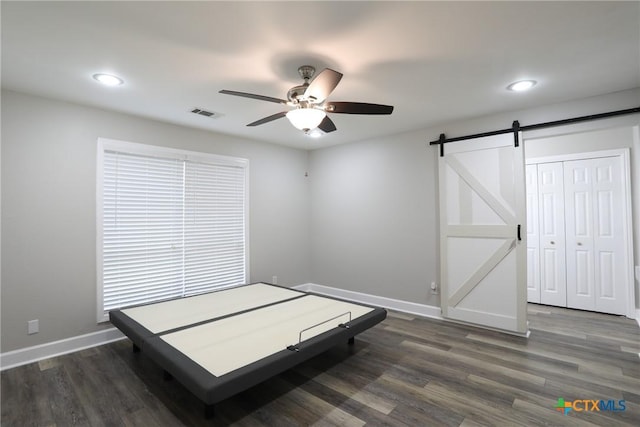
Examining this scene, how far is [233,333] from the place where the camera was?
263 centimetres

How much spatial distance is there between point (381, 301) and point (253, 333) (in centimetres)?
255

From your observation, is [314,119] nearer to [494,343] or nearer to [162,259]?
[162,259]

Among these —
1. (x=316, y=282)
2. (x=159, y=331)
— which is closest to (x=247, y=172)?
(x=316, y=282)

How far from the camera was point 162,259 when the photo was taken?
3.82m

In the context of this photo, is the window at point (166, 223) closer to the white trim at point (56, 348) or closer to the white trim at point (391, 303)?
the white trim at point (56, 348)

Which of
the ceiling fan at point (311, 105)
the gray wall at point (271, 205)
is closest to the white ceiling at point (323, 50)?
the ceiling fan at point (311, 105)

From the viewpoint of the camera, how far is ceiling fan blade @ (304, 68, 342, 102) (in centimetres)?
199

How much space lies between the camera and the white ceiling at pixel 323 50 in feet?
5.90

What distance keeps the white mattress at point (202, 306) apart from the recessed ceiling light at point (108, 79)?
219 centimetres

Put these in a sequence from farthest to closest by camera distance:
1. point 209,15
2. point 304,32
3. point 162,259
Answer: point 162,259, point 304,32, point 209,15

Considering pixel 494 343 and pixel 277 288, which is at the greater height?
pixel 277 288

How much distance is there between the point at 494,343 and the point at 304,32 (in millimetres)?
3514

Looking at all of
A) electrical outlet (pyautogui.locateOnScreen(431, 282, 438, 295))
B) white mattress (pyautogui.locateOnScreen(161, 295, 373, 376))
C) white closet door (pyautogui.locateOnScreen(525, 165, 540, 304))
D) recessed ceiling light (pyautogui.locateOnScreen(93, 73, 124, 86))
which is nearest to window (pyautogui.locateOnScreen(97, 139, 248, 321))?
recessed ceiling light (pyautogui.locateOnScreen(93, 73, 124, 86))

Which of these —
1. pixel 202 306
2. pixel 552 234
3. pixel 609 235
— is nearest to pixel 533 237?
pixel 552 234
